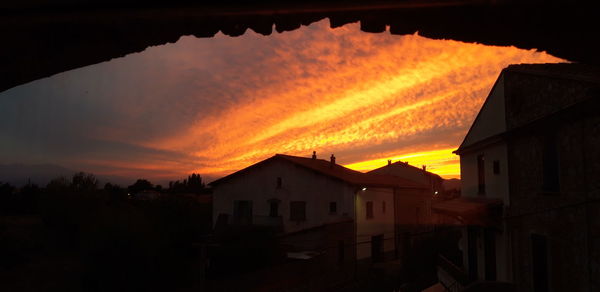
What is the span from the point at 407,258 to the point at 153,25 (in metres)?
27.9

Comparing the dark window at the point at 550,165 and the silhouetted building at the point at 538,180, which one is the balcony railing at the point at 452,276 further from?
the dark window at the point at 550,165

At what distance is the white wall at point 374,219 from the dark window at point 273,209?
19.1 feet

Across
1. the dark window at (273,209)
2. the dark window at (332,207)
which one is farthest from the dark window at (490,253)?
the dark window at (273,209)

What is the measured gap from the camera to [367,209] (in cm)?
2745

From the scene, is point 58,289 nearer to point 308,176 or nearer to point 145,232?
point 145,232

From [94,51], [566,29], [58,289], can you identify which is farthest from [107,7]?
[58,289]

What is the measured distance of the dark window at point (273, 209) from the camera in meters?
28.4

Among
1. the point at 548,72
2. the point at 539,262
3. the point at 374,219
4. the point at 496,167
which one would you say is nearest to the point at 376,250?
the point at 374,219

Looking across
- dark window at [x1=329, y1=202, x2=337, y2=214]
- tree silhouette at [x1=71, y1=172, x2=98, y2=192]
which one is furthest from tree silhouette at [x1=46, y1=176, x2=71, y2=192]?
dark window at [x1=329, y1=202, x2=337, y2=214]

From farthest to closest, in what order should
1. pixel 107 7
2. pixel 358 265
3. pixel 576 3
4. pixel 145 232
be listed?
pixel 358 265
pixel 145 232
pixel 576 3
pixel 107 7

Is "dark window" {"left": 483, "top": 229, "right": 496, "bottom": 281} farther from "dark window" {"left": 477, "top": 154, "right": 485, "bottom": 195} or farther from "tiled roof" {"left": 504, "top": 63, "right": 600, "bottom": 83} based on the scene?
"tiled roof" {"left": 504, "top": 63, "right": 600, "bottom": 83}

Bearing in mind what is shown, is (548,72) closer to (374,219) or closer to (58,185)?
(374,219)

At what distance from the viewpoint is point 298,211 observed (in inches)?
1080

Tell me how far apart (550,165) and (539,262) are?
2708mm
